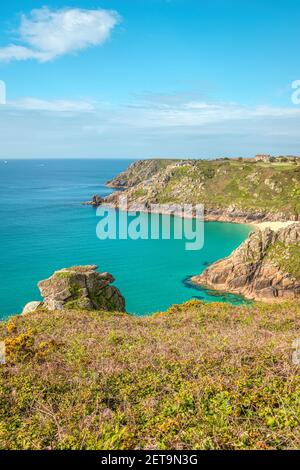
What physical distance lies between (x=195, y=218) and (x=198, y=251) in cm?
4085

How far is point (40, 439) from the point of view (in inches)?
364

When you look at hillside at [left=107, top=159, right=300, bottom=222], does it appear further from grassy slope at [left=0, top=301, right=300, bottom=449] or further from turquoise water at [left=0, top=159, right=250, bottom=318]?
grassy slope at [left=0, top=301, right=300, bottom=449]

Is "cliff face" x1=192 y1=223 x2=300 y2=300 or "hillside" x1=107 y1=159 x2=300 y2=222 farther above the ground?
"hillside" x1=107 y1=159 x2=300 y2=222

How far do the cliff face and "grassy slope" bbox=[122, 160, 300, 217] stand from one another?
4667 centimetres

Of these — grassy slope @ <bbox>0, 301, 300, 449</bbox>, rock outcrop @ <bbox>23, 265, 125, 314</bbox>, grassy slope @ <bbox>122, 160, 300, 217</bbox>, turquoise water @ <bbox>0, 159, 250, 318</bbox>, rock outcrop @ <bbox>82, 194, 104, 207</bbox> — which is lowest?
turquoise water @ <bbox>0, 159, 250, 318</bbox>

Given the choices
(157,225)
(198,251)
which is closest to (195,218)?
(157,225)

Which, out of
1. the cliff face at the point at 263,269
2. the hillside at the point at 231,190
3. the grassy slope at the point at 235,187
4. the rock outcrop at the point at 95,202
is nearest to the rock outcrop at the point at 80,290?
the cliff face at the point at 263,269

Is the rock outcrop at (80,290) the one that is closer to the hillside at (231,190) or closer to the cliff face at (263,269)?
the cliff face at (263,269)

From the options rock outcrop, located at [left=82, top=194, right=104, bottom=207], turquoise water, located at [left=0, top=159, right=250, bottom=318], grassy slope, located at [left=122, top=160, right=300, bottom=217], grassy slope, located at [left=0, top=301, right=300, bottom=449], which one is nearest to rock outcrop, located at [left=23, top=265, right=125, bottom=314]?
grassy slope, located at [left=0, top=301, right=300, bottom=449]

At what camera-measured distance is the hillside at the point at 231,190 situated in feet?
382

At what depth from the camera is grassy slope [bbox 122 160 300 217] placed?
119m

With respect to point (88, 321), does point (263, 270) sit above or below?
below

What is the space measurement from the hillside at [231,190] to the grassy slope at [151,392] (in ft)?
329
